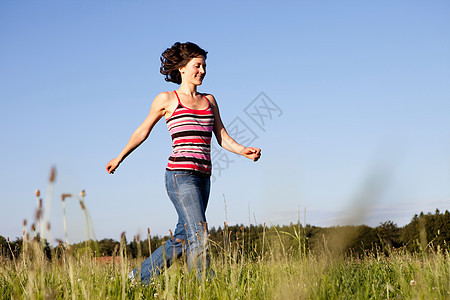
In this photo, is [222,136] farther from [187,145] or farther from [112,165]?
[112,165]

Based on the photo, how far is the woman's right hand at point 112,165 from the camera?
4.31 meters

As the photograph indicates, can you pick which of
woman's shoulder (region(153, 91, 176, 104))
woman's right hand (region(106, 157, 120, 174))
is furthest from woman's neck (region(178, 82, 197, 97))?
woman's right hand (region(106, 157, 120, 174))

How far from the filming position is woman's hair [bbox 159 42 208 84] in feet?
14.7

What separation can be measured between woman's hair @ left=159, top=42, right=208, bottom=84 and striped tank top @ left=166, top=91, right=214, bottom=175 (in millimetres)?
457

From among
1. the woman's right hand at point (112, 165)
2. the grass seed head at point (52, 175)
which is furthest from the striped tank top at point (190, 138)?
the grass seed head at point (52, 175)

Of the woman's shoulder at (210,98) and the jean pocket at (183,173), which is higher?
the woman's shoulder at (210,98)

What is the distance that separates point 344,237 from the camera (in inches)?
43.7

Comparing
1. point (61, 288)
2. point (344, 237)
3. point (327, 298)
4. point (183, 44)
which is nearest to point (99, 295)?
point (61, 288)

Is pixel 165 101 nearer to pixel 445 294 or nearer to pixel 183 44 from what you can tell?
pixel 183 44

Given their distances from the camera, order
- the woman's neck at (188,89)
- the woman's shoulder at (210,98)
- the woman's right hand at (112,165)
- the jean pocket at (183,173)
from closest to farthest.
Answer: the jean pocket at (183,173) → the woman's right hand at (112,165) → the woman's neck at (188,89) → the woman's shoulder at (210,98)

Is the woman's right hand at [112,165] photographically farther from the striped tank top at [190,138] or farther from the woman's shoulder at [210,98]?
the woman's shoulder at [210,98]

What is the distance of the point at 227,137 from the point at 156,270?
150 centimetres

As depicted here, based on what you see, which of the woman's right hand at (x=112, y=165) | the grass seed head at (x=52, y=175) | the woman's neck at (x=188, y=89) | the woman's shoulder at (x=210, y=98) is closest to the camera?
the grass seed head at (x=52, y=175)

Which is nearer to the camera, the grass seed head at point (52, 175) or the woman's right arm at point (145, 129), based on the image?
the grass seed head at point (52, 175)
